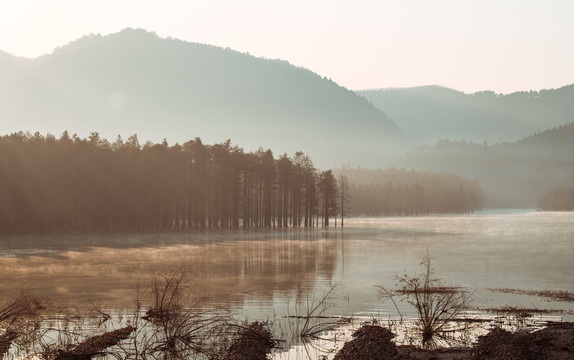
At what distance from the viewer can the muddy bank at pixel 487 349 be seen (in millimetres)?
13836

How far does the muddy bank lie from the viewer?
1384 cm

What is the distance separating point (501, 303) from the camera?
24.0 m

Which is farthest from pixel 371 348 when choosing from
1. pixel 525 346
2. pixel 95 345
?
pixel 95 345

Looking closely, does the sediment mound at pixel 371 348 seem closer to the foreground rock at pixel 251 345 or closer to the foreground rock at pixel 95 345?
the foreground rock at pixel 251 345

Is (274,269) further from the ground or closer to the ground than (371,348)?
closer to the ground

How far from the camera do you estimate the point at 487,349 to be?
553 inches

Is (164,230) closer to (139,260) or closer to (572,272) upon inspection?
(139,260)

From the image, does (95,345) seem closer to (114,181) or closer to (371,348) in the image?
(371,348)

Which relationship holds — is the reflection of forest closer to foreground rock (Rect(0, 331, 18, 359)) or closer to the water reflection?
the water reflection

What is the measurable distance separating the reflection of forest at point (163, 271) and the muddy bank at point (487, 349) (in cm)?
1091

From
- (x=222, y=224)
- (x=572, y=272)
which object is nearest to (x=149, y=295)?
(x=572, y=272)

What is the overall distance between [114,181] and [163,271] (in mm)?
59058

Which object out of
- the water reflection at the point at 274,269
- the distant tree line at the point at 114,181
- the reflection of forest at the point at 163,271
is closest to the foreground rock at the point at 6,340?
the water reflection at the point at 274,269

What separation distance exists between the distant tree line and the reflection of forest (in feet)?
104
